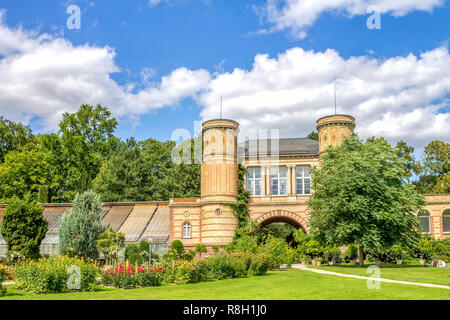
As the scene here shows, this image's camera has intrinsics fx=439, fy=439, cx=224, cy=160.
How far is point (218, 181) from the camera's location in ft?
126

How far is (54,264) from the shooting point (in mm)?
17219

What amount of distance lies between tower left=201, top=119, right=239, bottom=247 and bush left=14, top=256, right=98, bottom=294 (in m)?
20.6

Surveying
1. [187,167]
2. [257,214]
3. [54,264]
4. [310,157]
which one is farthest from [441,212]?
[54,264]

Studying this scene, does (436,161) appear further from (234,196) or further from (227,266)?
(227,266)

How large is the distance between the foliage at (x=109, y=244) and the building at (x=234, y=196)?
471 centimetres

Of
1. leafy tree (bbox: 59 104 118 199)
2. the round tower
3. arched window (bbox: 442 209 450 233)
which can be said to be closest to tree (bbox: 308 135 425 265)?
the round tower

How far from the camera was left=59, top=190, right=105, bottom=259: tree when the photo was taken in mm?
33938

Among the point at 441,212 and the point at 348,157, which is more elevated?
the point at 348,157

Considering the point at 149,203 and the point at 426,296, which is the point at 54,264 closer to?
the point at 426,296

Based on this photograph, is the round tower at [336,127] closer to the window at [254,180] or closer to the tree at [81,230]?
the window at [254,180]

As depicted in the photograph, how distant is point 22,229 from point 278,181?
73.6ft

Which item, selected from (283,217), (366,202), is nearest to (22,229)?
(283,217)

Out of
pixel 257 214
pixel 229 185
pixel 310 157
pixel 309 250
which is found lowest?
pixel 309 250
